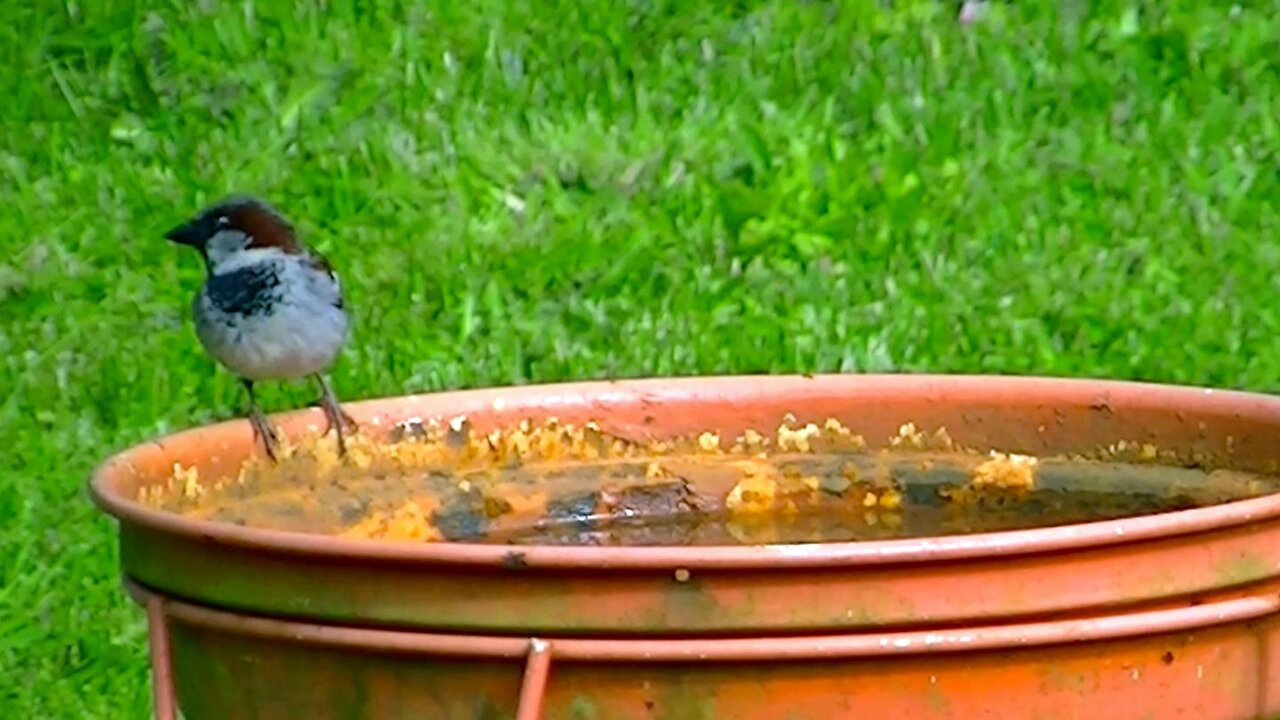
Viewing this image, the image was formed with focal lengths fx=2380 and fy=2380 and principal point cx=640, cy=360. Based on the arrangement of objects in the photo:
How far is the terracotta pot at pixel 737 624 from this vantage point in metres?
1.55

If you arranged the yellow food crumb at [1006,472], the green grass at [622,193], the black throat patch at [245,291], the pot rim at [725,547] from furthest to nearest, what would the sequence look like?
the green grass at [622,193]
the black throat patch at [245,291]
the yellow food crumb at [1006,472]
the pot rim at [725,547]

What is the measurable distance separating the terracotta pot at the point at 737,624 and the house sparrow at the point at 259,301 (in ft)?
5.72

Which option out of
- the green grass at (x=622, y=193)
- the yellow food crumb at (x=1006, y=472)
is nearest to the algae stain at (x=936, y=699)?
the yellow food crumb at (x=1006, y=472)

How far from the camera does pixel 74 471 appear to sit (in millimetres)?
4059

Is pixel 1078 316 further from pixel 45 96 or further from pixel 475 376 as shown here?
pixel 45 96

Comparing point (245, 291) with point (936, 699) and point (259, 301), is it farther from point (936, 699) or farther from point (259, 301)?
point (936, 699)

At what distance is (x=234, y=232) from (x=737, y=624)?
215cm

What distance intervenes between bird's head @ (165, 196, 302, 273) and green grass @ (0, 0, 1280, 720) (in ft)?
1.94

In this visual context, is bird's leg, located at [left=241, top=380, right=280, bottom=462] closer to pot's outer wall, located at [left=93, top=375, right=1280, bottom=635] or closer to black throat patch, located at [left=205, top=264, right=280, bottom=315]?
pot's outer wall, located at [left=93, top=375, right=1280, bottom=635]

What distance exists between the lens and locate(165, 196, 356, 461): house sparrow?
11.5 ft

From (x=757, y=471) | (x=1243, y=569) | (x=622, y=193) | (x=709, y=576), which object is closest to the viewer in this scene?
(x=709, y=576)

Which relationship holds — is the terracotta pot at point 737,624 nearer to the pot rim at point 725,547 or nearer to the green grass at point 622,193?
the pot rim at point 725,547

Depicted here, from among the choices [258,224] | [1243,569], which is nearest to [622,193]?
[258,224]

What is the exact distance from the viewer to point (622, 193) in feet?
16.0
